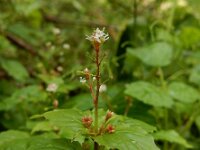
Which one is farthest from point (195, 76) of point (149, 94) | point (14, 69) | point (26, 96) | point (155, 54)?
point (14, 69)

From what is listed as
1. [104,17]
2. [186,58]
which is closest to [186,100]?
[186,58]

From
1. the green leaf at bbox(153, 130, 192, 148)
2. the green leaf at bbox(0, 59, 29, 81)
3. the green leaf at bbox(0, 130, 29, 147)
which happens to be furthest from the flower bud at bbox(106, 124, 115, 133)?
the green leaf at bbox(0, 59, 29, 81)

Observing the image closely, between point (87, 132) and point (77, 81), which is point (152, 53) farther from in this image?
point (87, 132)

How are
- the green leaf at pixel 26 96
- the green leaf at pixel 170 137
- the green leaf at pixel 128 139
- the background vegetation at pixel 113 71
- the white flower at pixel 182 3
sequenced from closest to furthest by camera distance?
1. the green leaf at pixel 128 139
2. the green leaf at pixel 170 137
3. the background vegetation at pixel 113 71
4. the green leaf at pixel 26 96
5. the white flower at pixel 182 3

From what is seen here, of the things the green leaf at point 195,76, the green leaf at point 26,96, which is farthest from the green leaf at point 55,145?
the green leaf at point 195,76

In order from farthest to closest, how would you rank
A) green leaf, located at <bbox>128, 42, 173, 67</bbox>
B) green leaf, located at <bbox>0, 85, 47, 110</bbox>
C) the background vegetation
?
green leaf, located at <bbox>128, 42, 173, 67</bbox>, green leaf, located at <bbox>0, 85, 47, 110</bbox>, the background vegetation

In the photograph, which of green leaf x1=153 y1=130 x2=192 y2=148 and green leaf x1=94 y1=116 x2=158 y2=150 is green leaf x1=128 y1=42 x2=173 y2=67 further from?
green leaf x1=94 y1=116 x2=158 y2=150

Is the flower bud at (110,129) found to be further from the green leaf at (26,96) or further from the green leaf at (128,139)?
the green leaf at (26,96)
